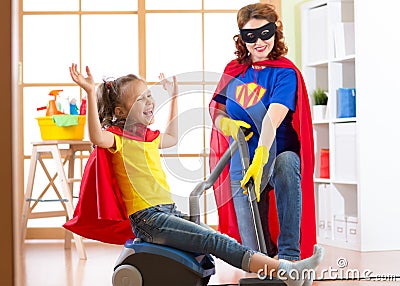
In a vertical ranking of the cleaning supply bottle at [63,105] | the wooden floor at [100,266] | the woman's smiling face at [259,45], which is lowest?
the wooden floor at [100,266]

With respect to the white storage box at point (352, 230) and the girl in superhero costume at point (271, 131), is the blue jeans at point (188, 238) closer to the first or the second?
the girl in superhero costume at point (271, 131)

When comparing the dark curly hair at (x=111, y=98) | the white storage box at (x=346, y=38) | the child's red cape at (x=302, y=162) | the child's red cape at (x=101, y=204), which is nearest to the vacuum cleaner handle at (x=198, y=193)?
the child's red cape at (x=101, y=204)

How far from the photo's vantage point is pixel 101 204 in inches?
103

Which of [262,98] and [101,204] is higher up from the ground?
[262,98]

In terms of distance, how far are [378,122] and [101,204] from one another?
225 cm

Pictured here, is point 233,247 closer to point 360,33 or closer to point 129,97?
point 129,97

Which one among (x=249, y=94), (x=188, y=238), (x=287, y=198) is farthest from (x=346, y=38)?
(x=188, y=238)

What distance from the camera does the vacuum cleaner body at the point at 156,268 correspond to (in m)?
2.51

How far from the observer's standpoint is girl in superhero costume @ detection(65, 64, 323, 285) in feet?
8.33

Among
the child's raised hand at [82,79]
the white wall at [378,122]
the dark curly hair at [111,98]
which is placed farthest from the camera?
the white wall at [378,122]

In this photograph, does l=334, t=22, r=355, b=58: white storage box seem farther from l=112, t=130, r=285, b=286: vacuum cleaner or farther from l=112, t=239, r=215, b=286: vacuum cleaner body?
l=112, t=239, r=215, b=286: vacuum cleaner body

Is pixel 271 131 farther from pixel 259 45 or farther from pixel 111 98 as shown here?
pixel 111 98

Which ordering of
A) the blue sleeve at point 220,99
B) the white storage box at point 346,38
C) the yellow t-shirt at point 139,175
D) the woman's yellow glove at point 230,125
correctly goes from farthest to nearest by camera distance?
1. the white storage box at point 346,38
2. the blue sleeve at point 220,99
3. the woman's yellow glove at point 230,125
4. the yellow t-shirt at point 139,175

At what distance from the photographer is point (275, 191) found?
3.14 meters
